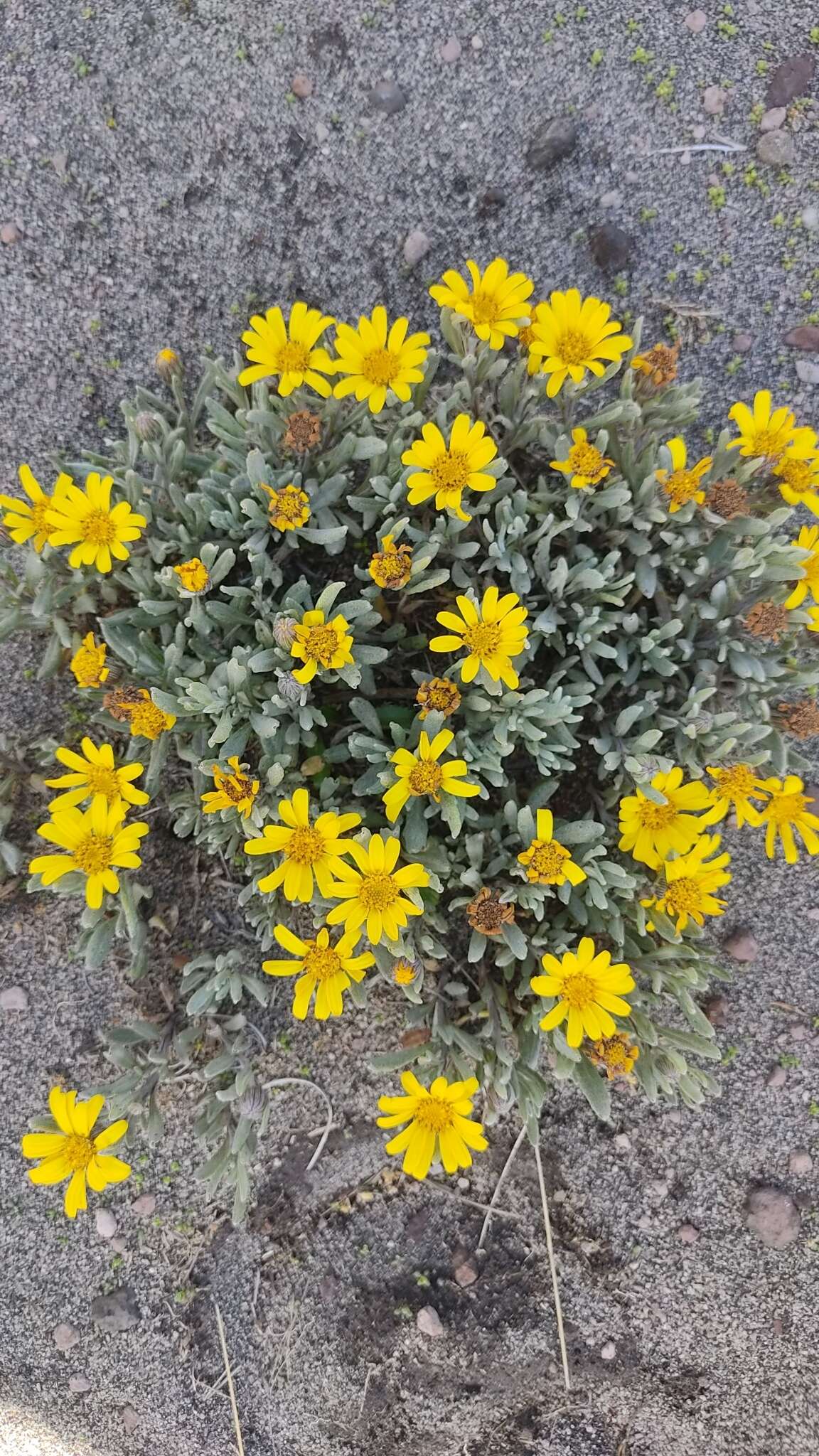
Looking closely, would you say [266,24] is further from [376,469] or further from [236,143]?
[376,469]

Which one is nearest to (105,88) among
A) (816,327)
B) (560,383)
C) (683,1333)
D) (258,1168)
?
(560,383)

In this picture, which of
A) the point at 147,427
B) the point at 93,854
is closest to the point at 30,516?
the point at 147,427

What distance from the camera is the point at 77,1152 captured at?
99.6 inches

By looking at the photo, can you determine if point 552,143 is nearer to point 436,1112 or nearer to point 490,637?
point 490,637

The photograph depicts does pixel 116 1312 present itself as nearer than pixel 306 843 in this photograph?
No

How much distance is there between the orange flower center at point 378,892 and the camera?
2.42 m

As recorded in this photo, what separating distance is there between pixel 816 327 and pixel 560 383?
1.32 m

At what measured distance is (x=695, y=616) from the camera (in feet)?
9.25

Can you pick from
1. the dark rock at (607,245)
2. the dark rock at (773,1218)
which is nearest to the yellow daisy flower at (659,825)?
the dark rock at (773,1218)

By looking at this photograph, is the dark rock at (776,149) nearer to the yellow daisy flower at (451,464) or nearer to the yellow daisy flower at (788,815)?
the yellow daisy flower at (451,464)

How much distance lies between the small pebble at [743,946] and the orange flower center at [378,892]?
4.71 feet

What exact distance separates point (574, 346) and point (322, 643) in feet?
3.44

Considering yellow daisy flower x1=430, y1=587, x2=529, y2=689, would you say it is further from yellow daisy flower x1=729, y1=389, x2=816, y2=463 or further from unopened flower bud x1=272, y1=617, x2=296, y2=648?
yellow daisy flower x1=729, y1=389, x2=816, y2=463

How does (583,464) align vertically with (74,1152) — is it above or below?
above
